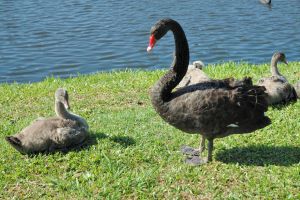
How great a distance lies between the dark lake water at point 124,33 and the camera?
46.3 ft

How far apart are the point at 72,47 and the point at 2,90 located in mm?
6482

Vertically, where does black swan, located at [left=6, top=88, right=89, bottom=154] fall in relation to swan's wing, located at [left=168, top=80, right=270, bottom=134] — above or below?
below

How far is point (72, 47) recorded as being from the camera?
1566 cm

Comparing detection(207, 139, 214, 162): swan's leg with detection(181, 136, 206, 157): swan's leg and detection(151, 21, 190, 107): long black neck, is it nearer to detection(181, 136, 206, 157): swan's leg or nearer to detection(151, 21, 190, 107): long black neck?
detection(181, 136, 206, 157): swan's leg

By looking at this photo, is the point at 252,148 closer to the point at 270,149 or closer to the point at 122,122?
the point at 270,149

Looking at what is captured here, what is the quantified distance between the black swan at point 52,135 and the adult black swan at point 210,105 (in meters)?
1.09

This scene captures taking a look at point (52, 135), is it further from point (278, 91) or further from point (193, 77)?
point (278, 91)

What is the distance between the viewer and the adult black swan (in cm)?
540

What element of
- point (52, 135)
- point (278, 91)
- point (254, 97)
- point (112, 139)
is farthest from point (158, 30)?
point (278, 91)

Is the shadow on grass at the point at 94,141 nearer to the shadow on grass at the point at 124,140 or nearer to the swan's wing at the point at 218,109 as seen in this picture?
the shadow on grass at the point at 124,140

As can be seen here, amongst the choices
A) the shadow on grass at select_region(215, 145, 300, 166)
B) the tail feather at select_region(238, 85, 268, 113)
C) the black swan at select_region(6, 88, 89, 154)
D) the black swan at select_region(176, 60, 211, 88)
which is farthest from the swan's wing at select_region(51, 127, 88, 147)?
the black swan at select_region(176, 60, 211, 88)

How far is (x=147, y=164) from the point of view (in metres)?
5.75

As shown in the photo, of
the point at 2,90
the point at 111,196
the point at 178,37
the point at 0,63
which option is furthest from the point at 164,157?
the point at 0,63

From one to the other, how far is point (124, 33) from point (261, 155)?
1167cm
